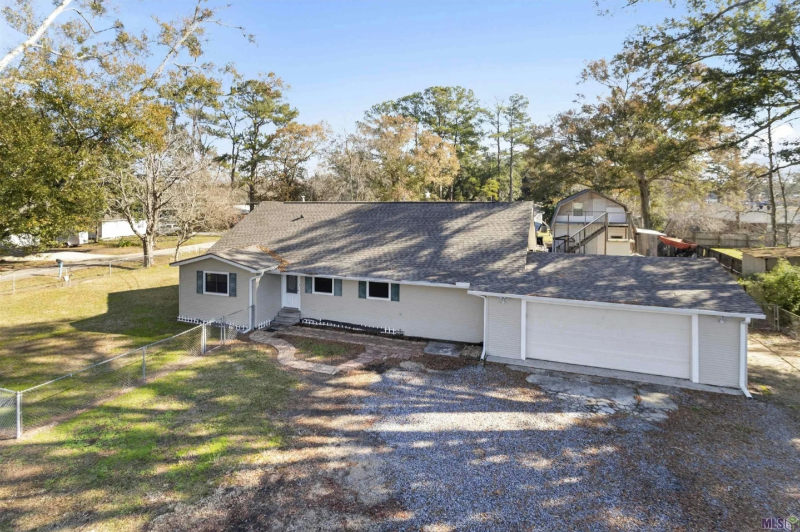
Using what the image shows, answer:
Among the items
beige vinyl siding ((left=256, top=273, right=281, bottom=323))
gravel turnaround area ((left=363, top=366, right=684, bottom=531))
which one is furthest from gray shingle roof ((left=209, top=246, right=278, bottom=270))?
gravel turnaround area ((left=363, top=366, right=684, bottom=531))

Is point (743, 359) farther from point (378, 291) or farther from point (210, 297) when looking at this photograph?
point (210, 297)

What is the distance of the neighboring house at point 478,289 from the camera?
10.8 meters

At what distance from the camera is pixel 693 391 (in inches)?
402

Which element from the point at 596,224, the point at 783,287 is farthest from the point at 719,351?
the point at 596,224

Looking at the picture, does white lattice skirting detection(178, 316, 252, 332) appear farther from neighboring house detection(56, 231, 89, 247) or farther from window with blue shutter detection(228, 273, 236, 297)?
neighboring house detection(56, 231, 89, 247)

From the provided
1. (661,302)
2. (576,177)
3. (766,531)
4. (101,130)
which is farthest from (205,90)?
(766,531)

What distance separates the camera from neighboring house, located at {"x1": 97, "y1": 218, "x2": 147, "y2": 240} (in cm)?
4256

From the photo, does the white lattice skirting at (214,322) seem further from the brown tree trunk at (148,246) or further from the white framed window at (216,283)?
the brown tree trunk at (148,246)

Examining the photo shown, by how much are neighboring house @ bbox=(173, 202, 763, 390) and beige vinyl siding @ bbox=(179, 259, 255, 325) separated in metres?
0.05

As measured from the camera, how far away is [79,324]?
621 inches

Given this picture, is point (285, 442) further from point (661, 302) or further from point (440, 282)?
point (661, 302)

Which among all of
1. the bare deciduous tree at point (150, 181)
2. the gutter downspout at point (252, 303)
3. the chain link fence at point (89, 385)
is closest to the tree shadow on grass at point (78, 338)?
the chain link fence at point (89, 385)

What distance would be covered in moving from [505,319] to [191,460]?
884cm

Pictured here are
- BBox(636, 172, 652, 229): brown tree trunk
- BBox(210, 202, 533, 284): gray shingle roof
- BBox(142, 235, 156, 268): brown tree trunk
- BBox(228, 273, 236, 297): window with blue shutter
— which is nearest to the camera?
BBox(210, 202, 533, 284): gray shingle roof
